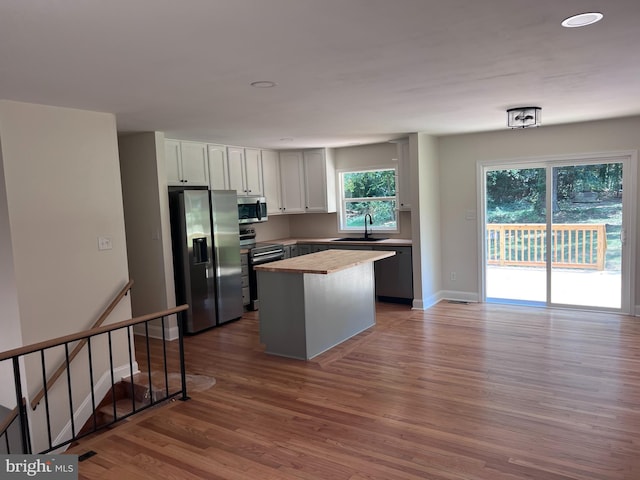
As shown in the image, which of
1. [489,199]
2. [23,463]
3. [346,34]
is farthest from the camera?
[489,199]

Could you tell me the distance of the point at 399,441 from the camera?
2887mm

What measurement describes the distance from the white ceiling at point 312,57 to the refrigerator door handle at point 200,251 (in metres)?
1.47

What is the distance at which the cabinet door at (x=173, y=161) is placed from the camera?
555 cm

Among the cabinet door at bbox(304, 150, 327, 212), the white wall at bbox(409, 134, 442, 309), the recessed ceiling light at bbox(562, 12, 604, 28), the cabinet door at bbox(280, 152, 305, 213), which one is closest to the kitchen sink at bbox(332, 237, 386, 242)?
the cabinet door at bbox(304, 150, 327, 212)

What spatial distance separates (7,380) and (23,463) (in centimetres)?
155

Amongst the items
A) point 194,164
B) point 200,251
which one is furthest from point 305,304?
point 194,164

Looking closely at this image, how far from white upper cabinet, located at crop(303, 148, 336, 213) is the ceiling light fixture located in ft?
10.8

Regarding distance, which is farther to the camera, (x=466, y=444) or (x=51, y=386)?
(x=51, y=386)

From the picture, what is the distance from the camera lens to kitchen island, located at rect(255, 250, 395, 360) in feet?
14.4

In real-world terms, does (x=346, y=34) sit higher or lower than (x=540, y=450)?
higher

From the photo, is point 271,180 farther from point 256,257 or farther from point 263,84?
point 263,84

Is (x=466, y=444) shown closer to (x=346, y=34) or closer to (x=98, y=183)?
(x=346, y=34)

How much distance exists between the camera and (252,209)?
6.72 metres

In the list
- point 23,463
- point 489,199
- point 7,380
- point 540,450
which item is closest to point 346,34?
point 540,450
